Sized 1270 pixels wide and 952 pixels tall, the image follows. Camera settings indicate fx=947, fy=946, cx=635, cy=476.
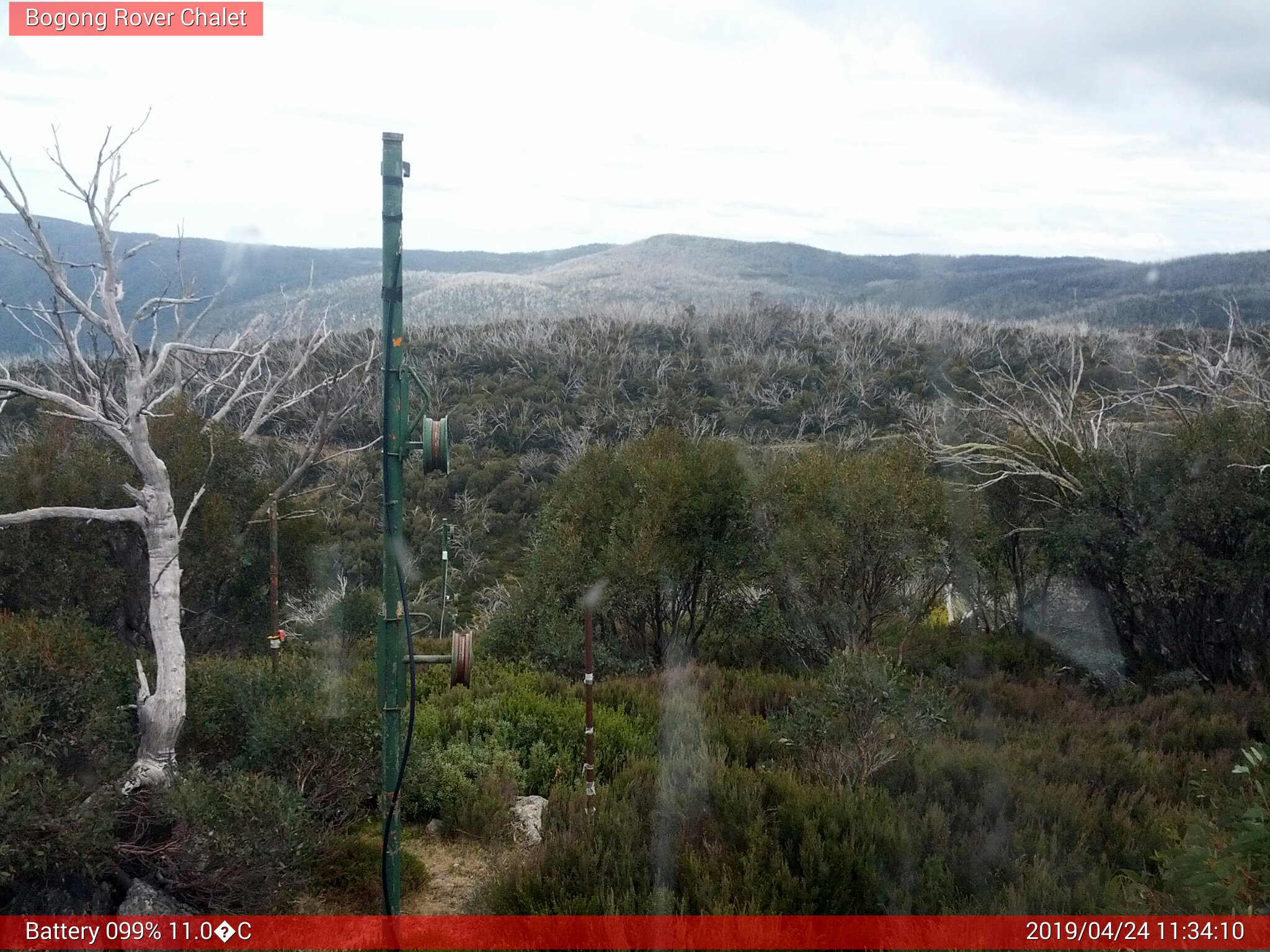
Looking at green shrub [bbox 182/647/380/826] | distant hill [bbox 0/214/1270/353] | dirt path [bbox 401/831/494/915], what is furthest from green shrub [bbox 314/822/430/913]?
distant hill [bbox 0/214/1270/353]

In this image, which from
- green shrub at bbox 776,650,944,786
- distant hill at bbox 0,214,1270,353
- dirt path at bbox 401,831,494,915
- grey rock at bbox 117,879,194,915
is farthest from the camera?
distant hill at bbox 0,214,1270,353

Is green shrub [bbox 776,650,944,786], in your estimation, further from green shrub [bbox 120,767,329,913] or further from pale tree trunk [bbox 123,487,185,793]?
pale tree trunk [bbox 123,487,185,793]

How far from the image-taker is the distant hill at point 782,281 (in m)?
40.8

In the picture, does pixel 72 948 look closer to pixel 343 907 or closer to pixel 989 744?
pixel 343 907

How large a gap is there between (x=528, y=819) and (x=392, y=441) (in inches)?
150

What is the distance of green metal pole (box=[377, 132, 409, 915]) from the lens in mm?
4641

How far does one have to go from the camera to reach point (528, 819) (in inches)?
286

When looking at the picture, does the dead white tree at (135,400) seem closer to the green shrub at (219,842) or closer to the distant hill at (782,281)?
the green shrub at (219,842)

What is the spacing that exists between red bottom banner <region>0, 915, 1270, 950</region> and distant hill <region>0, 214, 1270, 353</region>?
1807cm

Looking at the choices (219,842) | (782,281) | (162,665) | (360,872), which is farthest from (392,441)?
(782,281)

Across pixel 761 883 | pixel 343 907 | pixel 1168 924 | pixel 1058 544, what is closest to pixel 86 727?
pixel 343 907

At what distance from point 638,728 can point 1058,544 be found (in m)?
7.48

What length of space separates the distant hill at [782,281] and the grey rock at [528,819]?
1657 cm

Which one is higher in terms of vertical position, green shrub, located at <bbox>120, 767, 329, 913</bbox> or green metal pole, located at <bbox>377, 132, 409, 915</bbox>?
green metal pole, located at <bbox>377, 132, 409, 915</bbox>
